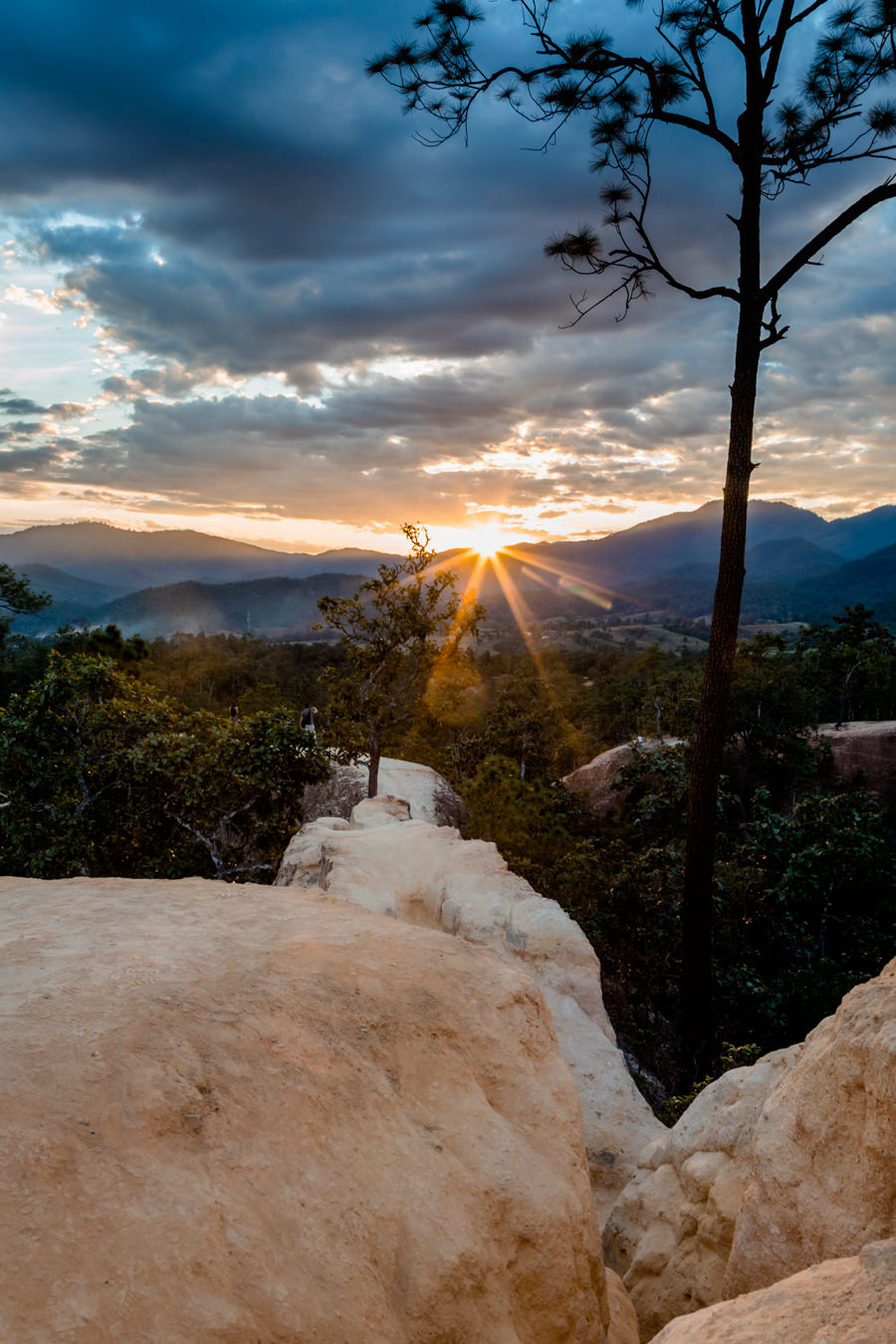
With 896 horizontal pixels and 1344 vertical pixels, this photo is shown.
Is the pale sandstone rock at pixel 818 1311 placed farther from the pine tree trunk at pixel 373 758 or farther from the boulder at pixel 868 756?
the boulder at pixel 868 756

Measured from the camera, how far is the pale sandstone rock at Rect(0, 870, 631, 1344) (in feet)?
8.33

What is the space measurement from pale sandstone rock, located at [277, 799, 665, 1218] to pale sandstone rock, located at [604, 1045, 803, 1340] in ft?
3.78

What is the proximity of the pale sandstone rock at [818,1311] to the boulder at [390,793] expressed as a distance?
17.8m

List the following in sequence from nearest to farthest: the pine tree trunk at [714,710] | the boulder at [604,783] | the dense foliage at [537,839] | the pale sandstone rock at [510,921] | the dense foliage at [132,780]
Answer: the pale sandstone rock at [510,921], the pine tree trunk at [714,710], the dense foliage at [132,780], the dense foliage at [537,839], the boulder at [604,783]

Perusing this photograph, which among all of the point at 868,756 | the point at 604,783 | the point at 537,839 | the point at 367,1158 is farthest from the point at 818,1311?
the point at 868,756

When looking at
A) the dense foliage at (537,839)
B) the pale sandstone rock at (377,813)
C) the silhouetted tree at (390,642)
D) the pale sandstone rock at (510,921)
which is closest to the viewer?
the pale sandstone rock at (510,921)

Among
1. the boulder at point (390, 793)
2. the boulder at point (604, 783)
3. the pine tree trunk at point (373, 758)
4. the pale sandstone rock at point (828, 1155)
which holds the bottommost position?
the boulder at point (604, 783)

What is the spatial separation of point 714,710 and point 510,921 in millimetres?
4292

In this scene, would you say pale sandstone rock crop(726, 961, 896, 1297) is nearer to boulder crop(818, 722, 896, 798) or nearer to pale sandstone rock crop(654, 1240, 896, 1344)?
pale sandstone rock crop(654, 1240, 896, 1344)

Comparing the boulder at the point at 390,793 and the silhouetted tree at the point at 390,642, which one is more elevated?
the silhouetted tree at the point at 390,642

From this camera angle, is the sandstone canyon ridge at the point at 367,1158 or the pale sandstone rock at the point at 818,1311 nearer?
the pale sandstone rock at the point at 818,1311

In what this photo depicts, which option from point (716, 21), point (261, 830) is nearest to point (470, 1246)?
point (261, 830)

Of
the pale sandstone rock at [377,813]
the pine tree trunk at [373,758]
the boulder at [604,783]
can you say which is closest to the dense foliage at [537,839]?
the pine tree trunk at [373,758]

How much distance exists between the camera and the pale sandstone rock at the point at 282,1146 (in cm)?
254
